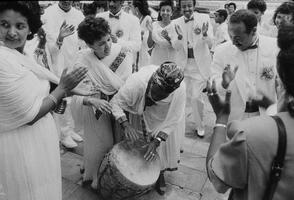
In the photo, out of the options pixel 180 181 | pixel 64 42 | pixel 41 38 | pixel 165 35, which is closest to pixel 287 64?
pixel 180 181

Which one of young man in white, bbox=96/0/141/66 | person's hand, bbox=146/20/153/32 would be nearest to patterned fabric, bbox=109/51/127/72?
young man in white, bbox=96/0/141/66

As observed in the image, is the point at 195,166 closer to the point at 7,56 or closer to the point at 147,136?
the point at 147,136

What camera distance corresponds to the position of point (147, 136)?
306cm

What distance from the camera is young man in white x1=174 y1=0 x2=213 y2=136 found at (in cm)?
455

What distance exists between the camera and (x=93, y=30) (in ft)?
8.84

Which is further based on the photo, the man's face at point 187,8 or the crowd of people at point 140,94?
the man's face at point 187,8

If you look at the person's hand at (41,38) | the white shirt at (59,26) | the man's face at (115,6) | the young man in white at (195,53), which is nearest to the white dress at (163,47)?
the young man in white at (195,53)

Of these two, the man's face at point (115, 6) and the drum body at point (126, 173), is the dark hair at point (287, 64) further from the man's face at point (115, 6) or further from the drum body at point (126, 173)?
the man's face at point (115, 6)

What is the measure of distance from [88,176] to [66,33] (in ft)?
6.02

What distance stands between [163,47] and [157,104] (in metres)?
2.45

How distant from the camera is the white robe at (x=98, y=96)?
2.86 metres

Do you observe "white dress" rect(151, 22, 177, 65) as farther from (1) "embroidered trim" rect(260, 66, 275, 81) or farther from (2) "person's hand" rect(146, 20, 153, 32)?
(1) "embroidered trim" rect(260, 66, 275, 81)

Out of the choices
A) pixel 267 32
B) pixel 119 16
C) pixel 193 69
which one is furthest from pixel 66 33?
pixel 267 32

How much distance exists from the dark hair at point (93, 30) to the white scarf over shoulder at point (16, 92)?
1031mm
